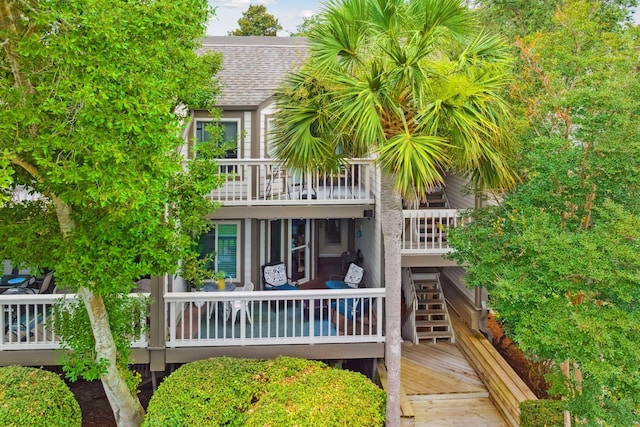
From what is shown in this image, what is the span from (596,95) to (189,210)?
6.14m

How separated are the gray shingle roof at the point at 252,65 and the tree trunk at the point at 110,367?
20.5 feet

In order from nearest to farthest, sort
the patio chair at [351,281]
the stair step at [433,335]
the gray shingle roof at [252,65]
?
the stair step at [433,335] → the patio chair at [351,281] → the gray shingle roof at [252,65]

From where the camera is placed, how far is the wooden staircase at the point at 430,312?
35.9 ft

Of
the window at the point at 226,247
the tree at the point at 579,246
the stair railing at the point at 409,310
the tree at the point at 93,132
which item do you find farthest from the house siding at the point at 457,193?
the tree at the point at 93,132

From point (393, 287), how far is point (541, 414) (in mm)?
3461

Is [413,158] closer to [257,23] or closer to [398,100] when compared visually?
[398,100]

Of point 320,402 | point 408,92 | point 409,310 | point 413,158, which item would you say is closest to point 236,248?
point 409,310

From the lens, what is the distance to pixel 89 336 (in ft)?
22.1

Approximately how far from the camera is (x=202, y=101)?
8766 millimetres

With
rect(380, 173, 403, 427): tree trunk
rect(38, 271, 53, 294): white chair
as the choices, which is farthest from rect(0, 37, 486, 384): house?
rect(380, 173, 403, 427): tree trunk

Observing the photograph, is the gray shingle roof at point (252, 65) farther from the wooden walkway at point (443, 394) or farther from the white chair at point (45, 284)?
the wooden walkway at point (443, 394)

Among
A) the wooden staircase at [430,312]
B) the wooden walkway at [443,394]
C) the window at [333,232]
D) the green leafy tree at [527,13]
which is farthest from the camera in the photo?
the window at [333,232]

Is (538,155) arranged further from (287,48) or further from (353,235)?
(287,48)

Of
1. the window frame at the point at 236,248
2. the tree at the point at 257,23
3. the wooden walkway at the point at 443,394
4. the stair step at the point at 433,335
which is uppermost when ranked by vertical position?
the tree at the point at 257,23
